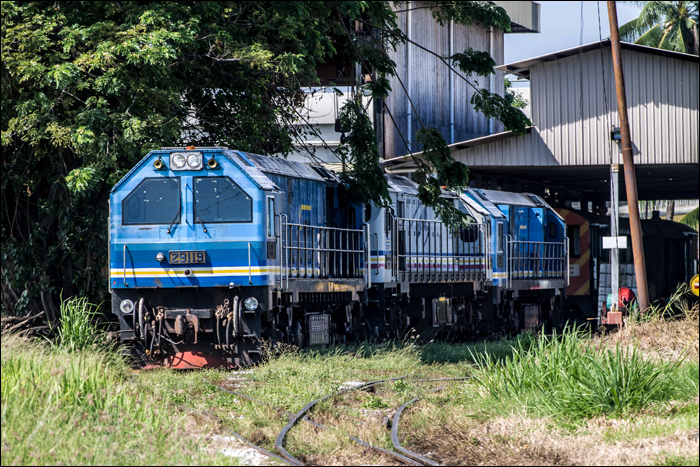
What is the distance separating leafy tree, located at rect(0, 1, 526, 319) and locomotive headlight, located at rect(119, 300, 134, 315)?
6.18ft

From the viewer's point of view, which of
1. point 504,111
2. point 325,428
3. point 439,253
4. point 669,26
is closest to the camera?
point 325,428

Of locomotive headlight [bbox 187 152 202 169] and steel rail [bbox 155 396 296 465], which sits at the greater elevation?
locomotive headlight [bbox 187 152 202 169]

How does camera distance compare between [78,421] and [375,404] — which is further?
[375,404]

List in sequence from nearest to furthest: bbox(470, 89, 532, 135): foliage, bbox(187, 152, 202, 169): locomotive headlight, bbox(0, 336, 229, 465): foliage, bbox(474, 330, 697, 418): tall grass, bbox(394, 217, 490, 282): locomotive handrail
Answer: bbox(0, 336, 229, 465): foliage
bbox(474, 330, 697, 418): tall grass
bbox(187, 152, 202, 169): locomotive headlight
bbox(470, 89, 532, 135): foliage
bbox(394, 217, 490, 282): locomotive handrail

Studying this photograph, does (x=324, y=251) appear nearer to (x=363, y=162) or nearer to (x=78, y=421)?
(x=363, y=162)

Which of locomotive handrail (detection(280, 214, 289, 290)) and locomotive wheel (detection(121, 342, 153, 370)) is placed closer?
locomotive wheel (detection(121, 342, 153, 370))

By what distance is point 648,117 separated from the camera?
79.9 feet

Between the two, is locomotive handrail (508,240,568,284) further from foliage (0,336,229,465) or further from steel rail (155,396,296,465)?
foliage (0,336,229,465)

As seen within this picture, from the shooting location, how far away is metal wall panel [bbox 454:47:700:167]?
79.0 ft

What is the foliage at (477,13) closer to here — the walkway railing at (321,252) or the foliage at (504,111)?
the foliage at (504,111)

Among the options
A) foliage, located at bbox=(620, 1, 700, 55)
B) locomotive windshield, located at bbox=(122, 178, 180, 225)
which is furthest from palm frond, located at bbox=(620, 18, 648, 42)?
locomotive windshield, located at bbox=(122, 178, 180, 225)

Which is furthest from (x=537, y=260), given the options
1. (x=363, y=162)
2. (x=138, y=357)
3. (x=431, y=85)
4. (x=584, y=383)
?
(x=584, y=383)

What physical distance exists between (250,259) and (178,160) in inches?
76.1

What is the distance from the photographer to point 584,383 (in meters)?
9.12
